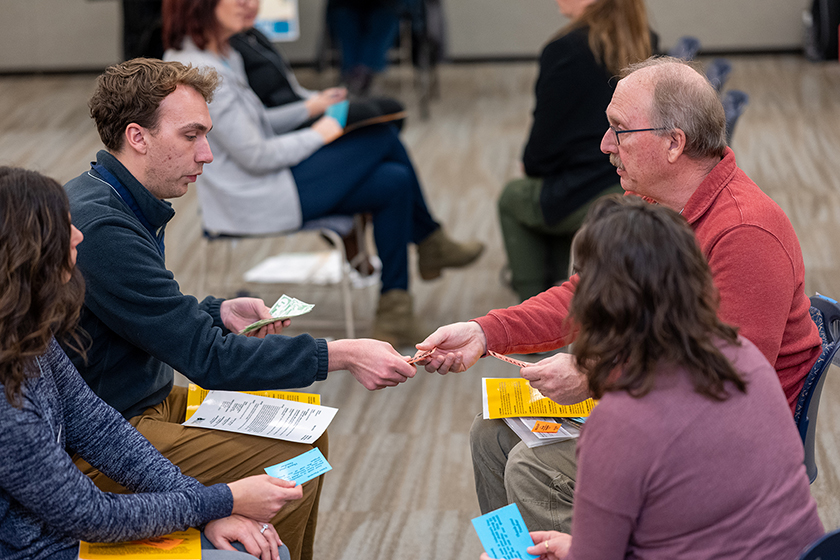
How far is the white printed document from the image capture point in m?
Answer: 1.80

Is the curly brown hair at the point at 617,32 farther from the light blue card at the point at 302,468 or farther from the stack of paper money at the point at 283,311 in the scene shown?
the light blue card at the point at 302,468

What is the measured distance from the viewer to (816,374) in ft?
5.38

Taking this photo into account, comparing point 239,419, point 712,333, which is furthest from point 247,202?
point 712,333

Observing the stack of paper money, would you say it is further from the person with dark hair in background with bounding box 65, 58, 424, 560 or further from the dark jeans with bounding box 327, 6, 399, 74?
the dark jeans with bounding box 327, 6, 399, 74

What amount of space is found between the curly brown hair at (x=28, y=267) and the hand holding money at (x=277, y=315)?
0.59 meters

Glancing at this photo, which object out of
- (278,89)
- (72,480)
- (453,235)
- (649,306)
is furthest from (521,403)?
(453,235)

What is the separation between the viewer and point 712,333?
3.84ft

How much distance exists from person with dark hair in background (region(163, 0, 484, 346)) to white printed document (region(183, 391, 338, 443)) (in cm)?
136

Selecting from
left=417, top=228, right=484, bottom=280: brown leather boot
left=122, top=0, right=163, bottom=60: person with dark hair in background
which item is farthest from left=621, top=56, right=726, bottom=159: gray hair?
left=122, top=0, right=163, bottom=60: person with dark hair in background

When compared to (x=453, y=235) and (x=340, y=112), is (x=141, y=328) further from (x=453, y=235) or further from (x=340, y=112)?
(x=453, y=235)

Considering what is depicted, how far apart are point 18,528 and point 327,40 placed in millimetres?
5890

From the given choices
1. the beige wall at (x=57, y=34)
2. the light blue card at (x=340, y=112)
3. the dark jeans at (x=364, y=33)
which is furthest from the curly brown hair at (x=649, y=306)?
the beige wall at (x=57, y=34)

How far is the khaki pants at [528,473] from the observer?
1646mm

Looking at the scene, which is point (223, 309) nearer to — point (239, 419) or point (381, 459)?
point (239, 419)
